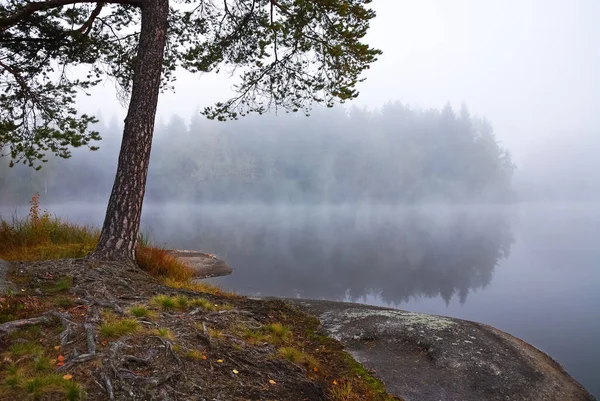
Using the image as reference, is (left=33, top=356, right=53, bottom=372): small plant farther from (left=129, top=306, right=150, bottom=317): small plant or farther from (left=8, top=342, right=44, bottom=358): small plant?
(left=129, top=306, right=150, bottom=317): small plant

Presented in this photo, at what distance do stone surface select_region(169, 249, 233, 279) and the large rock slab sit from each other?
25.7ft

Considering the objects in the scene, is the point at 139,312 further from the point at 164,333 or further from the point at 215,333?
the point at 215,333

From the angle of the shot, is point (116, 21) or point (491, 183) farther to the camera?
point (491, 183)

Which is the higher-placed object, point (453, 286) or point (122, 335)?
point (122, 335)

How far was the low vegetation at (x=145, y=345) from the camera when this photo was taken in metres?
3.03

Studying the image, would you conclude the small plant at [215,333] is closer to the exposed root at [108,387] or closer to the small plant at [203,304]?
the small plant at [203,304]

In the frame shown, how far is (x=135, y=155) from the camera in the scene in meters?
6.98

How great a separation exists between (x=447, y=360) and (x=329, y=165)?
108 metres

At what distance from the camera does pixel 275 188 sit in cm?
11631

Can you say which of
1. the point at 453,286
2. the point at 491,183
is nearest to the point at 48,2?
the point at 453,286

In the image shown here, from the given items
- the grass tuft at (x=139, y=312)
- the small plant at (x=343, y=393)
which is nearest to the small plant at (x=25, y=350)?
the grass tuft at (x=139, y=312)

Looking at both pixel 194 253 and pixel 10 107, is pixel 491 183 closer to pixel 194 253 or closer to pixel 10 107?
pixel 194 253

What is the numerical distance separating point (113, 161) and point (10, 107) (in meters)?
128

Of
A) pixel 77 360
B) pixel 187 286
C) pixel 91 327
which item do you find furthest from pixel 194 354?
pixel 187 286
